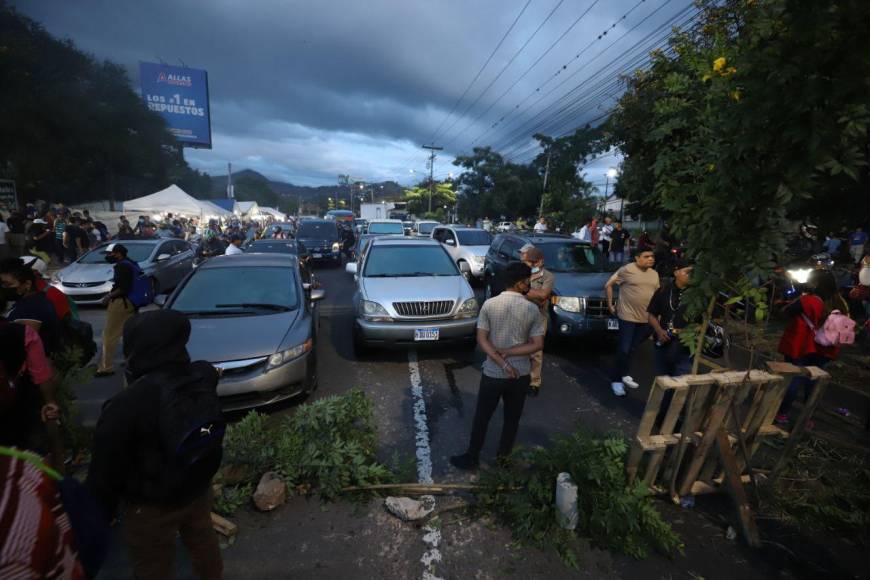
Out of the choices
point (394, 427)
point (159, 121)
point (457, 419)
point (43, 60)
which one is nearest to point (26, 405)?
point (394, 427)

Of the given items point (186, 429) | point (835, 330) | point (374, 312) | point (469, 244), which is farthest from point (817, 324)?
point (469, 244)

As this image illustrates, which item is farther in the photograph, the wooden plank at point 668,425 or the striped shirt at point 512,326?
the striped shirt at point 512,326

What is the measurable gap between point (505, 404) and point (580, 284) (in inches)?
147

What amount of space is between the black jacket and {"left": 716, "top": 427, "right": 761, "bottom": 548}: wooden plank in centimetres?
319

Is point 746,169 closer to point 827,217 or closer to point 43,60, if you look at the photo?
point 827,217

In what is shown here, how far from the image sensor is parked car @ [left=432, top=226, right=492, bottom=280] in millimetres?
12222

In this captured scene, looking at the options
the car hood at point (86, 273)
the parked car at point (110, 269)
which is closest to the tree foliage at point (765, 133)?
the parked car at point (110, 269)

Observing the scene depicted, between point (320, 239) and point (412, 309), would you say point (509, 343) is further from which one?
point (320, 239)

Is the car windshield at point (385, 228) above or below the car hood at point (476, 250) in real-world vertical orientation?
above

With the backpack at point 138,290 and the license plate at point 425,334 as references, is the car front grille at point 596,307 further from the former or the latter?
the backpack at point 138,290

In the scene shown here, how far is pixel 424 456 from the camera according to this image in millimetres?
3736

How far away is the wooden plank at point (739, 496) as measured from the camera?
2.75 m

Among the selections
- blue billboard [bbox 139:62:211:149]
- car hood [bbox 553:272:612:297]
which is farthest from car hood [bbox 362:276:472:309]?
blue billboard [bbox 139:62:211:149]

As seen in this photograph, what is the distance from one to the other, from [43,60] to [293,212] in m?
110
